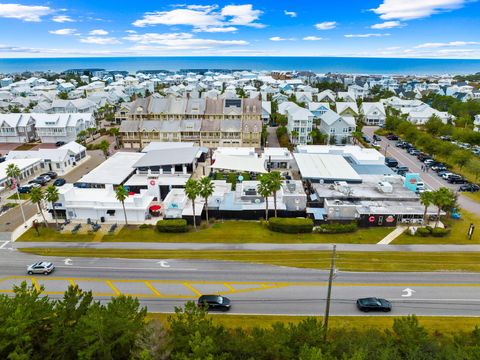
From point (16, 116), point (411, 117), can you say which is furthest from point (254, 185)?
point (411, 117)

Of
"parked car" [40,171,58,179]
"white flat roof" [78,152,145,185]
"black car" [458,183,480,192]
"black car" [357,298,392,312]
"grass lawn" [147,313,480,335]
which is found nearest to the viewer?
"grass lawn" [147,313,480,335]

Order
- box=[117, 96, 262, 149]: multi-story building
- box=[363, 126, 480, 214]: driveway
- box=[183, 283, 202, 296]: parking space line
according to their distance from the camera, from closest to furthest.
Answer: box=[183, 283, 202, 296]: parking space line, box=[363, 126, 480, 214]: driveway, box=[117, 96, 262, 149]: multi-story building

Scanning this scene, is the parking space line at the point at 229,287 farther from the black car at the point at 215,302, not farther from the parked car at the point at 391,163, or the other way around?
the parked car at the point at 391,163

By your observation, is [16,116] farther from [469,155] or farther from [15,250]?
[469,155]

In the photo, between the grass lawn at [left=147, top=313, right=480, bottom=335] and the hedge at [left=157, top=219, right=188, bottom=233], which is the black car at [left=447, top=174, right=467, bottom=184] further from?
the hedge at [left=157, top=219, right=188, bottom=233]

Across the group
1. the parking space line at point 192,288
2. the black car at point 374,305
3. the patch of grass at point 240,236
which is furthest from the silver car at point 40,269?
the black car at point 374,305

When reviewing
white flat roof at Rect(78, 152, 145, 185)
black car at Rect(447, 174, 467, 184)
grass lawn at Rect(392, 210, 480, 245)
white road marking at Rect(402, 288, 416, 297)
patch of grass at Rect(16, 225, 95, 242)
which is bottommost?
white road marking at Rect(402, 288, 416, 297)

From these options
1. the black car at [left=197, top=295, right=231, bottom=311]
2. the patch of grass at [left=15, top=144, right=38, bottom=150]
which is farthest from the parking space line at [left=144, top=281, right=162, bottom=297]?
the patch of grass at [left=15, top=144, right=38, bottom=150]
